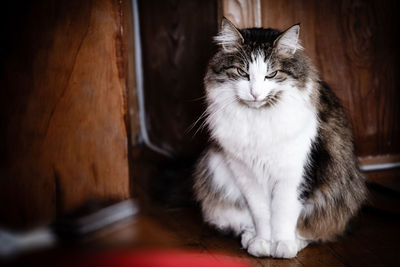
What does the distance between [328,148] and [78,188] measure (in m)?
0.92

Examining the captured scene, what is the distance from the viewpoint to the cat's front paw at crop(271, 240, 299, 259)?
135cm

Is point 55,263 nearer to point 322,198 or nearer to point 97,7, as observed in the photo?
point 97,7

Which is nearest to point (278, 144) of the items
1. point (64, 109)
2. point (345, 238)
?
point (345, 238)

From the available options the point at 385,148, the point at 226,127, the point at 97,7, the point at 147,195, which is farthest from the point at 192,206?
the point at 97,7

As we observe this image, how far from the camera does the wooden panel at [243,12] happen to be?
5.63 ft

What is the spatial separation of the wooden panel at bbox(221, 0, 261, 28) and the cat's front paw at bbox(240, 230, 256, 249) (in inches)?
36.0

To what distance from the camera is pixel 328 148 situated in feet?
4.63

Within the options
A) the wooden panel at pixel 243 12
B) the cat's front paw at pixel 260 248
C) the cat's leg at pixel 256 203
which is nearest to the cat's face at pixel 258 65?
the cat's leg at pixel 256 203

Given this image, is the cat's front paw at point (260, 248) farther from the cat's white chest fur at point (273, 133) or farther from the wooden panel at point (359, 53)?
the wooden panel at point (359, 53)

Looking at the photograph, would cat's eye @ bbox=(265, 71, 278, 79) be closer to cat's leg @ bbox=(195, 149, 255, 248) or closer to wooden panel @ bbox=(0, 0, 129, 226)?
cat's leg @ bbox=(195, 149, 255, 248)

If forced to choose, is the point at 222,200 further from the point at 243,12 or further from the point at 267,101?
the point at 243,12

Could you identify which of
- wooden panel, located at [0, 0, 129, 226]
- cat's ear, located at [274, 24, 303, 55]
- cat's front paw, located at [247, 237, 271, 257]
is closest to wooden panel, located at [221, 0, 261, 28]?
cat's ear, located at [274, 24, 303, 55]

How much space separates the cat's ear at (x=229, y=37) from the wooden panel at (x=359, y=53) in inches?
19.3

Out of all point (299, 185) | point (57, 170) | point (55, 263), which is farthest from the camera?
point (299, 185)
